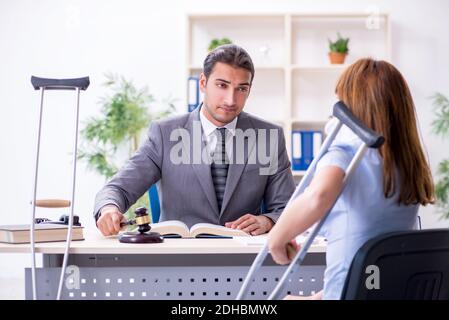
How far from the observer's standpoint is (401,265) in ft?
4.52

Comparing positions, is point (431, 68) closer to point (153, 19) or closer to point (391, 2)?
point (391, 2)

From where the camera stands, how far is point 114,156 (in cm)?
480

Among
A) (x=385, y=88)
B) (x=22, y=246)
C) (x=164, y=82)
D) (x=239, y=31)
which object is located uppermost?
(x=239, y=31)

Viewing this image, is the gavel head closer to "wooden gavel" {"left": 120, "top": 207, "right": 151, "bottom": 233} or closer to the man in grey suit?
"wooden gavel" {"left": 120, "top": 207, "right": 151, "bottom": 233}

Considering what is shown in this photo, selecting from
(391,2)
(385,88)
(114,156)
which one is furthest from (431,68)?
(385,88)

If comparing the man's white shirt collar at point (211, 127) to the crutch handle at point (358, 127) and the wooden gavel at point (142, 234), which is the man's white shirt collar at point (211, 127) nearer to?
the wooden gavel at point (142, 234)

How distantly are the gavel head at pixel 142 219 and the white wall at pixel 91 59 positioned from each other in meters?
2.81

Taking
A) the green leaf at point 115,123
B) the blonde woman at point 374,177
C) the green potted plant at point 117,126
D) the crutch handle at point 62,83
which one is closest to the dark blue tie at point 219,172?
the crutch handle at point 62,83

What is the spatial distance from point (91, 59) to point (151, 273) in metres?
3.16

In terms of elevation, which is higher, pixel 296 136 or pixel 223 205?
pixel 296 136

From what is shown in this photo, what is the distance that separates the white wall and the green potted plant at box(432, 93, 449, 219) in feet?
0.25

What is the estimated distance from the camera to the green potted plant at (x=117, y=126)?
454cm

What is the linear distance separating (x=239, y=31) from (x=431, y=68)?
4.38 feet

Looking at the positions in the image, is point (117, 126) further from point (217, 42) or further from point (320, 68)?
point (320, 68)
